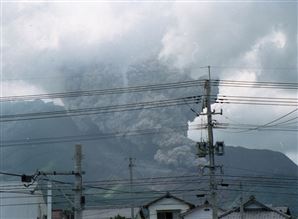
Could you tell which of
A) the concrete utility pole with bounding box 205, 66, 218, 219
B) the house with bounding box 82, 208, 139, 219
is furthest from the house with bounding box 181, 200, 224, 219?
the concrete utility pole with bounding box 205, 66, 218, 219

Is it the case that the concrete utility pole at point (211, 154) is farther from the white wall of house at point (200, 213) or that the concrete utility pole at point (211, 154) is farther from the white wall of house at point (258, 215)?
the white wall of house at point (200, 213)

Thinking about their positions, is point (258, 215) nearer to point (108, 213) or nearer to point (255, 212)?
point (255, 212)

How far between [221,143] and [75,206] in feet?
44.7

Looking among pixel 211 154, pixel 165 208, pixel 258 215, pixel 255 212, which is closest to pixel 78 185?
pixel 211 154

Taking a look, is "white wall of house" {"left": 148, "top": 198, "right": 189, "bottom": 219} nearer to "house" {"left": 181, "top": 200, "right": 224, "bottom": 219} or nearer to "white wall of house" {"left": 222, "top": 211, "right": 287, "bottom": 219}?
"house" {"left": 181, "top": 200, "right": 224, "bottom": 219}

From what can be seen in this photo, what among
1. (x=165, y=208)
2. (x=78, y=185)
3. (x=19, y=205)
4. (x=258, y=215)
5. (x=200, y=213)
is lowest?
(x=258, y=215)

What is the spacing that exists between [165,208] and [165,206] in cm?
25

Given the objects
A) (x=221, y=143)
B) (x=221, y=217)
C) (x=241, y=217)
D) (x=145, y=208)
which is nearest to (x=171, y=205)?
(x=145, y=208)

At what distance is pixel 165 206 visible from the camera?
225ft

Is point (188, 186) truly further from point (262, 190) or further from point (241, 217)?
point (241, 217)

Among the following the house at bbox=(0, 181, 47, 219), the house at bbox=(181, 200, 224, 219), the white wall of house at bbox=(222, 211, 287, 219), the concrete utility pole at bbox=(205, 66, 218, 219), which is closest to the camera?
the concrete utility pole at bbox=(205, 66, 218, 219)

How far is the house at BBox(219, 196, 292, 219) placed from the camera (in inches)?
2331

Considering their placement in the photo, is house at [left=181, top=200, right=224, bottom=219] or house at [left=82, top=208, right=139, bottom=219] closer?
house at [left=181, top=200, right=224, bottom=219]

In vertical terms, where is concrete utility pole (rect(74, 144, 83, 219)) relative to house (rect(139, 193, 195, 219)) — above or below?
above
